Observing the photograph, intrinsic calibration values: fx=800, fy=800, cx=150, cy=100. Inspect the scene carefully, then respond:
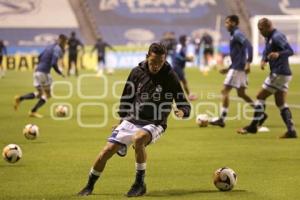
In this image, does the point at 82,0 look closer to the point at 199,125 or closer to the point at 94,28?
the point at 94,28

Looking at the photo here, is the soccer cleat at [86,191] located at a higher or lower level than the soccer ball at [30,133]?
higher

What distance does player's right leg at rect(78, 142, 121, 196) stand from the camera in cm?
1035

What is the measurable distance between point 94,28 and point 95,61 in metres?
9.19

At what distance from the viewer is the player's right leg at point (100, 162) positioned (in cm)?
1035

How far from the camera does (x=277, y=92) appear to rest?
17.3m

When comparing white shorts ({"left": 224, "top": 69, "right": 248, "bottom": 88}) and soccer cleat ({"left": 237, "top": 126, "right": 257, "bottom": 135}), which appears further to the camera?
white shorts ({"left": 224, "top": 69, "right": 248, "bottom": 88})

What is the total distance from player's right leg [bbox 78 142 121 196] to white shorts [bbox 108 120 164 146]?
0.26 ft

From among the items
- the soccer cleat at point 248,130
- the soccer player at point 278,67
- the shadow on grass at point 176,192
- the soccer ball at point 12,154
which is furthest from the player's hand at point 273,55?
the shadow on grass at point 176,192

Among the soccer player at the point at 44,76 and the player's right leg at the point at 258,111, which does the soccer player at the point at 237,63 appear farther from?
the soccer player at the point at 44,76

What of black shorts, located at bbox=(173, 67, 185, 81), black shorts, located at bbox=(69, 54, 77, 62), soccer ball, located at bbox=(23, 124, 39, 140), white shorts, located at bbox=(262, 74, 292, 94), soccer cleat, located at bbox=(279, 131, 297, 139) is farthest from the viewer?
black shorts, located at bbox=(69, 54, 77, 62)

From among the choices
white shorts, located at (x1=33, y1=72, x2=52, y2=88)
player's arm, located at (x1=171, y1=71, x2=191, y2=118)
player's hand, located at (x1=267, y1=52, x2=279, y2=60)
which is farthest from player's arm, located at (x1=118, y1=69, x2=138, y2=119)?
white shorts, located at (x1=33, y1=72, x2=52, y2=88)

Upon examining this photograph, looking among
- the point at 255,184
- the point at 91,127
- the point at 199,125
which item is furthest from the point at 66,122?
the point at 255,184

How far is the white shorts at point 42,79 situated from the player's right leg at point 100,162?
12.9 m

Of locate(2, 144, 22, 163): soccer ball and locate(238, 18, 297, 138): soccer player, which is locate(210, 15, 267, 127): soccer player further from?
locate(2, 144, 22, 163): soccer ball
